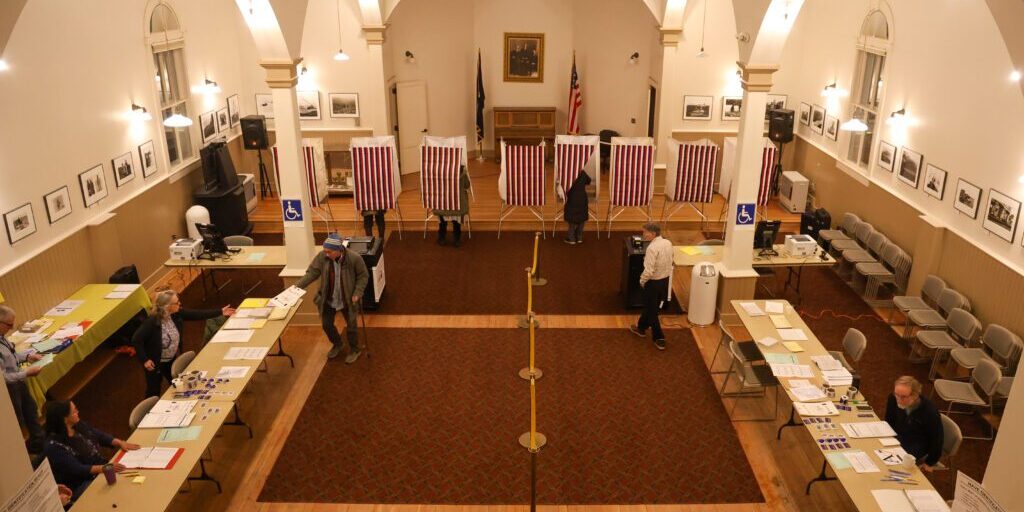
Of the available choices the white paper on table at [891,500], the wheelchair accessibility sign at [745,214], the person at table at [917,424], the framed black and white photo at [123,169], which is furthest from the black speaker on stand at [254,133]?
the white paper on table at [891,500]

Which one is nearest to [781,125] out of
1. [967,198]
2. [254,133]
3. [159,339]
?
[967,198]

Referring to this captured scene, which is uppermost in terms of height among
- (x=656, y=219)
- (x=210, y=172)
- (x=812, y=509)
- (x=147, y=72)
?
(x=147, y=72)

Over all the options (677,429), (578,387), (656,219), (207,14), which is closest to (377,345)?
(578,387)

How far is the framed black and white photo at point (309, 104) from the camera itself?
14992 millimetres

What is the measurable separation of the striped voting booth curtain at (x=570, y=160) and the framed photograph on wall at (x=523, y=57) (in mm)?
5276

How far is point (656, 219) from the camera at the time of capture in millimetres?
13695

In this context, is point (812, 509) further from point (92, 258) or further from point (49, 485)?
point (92, 258)

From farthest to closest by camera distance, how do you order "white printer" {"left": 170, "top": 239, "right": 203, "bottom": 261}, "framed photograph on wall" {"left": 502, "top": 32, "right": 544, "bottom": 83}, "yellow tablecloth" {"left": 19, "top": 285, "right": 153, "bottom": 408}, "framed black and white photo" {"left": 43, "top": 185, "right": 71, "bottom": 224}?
"framed photograph on wall" {"left": 502, "top": 32, "right": 544, "bottom": 83}, "white printer" {"left": 170, "top": 239, "right": 203, "bottom": 261}, "framed black and white photo" {"left": 43, "top": 185, "right": 71, "bottom": 224}, "yellow tablecloth" {"left": 19, "top": 285, "right": 153, "bottom": 408}

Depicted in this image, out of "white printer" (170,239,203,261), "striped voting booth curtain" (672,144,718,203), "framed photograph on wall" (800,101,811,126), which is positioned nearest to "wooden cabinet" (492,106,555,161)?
"striped voting booth curtain" (672,144,718,203)

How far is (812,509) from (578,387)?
9.15 ft

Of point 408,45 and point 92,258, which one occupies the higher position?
point 408,45

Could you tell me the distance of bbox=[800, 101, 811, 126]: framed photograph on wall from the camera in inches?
559

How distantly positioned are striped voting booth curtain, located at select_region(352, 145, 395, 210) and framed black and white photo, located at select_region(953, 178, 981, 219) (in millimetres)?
8371

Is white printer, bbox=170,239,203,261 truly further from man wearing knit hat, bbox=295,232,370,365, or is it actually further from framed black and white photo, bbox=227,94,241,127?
framed black and white photo, bbox=227,94,241,127
